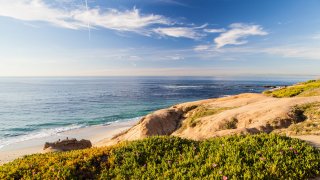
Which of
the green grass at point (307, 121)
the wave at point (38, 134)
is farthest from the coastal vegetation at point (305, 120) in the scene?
the wave at point (38, 134)

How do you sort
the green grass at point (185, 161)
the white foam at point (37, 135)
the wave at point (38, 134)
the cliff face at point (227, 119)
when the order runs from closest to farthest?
the green grass at point (185, 161), the cliff face at point (227, 119), the white foam at point (37, 135), the wave at point (38, 134)

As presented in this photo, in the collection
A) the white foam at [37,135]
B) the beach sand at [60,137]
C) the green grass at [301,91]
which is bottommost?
the white foam at [37,135]

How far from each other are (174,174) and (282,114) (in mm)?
16198

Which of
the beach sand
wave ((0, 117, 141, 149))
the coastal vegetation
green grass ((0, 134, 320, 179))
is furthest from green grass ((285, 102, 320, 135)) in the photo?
wave ((0, 117, 141, 149))

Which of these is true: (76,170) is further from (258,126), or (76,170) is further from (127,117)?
(127,117)

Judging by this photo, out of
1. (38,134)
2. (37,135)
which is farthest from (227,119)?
(38,134)

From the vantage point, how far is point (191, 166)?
8.70 m

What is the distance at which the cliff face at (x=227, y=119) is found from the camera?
786 inches

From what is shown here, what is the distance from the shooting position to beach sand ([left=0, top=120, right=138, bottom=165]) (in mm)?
32094

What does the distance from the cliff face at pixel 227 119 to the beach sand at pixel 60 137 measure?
8816 mm

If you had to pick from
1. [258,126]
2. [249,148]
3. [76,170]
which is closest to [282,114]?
[258,126]

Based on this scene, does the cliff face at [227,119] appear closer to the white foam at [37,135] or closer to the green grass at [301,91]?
the green grass at [301,91]

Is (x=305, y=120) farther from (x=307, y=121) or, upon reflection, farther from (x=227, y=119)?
(x=227, y=119)

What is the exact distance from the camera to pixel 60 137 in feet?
139
